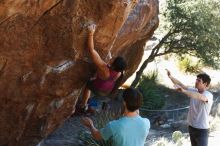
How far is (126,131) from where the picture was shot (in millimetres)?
4949

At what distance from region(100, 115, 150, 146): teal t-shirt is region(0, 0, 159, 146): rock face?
2.16 metres

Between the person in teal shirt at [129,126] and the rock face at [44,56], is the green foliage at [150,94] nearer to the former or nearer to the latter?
the rock face at [44,56]

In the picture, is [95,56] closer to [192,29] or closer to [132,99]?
[132,99]

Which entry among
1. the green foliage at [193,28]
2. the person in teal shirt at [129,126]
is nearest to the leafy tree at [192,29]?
the green foliage at [193,28]

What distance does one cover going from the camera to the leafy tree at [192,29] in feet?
54.7

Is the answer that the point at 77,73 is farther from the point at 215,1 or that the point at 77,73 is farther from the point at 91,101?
the point at 215,1

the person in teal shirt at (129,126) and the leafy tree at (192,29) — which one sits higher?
the person in teal shirt at (129,126)

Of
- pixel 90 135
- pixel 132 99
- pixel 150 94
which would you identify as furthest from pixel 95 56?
pixel 150 94

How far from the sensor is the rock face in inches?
258

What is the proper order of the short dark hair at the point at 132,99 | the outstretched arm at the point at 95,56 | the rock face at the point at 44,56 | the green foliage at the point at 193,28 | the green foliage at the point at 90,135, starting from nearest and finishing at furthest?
the short dark hair at the point at 132,99 → the rock face at the point at 44,56 → the outstretched arm at the point at 95,56 → the green foliage at the point at 90,135 → the green foliage at the point at 193,28

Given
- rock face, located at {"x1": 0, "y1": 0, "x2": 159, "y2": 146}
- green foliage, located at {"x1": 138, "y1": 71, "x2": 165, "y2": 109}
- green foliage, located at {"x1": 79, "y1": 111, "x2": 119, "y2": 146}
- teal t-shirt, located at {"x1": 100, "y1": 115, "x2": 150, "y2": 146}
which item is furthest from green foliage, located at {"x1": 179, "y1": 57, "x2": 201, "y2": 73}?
teal t-shirt, located at {"x1": 100, "y1": 115, "x2": 150, "y2": 146}

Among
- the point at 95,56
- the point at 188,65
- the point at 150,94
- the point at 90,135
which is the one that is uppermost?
the point at 95,56

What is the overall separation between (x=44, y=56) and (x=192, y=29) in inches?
432

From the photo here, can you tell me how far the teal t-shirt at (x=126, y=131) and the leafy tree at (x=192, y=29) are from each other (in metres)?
12.1
